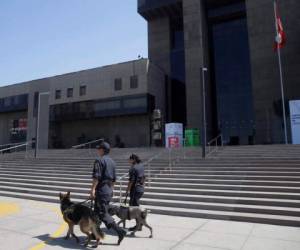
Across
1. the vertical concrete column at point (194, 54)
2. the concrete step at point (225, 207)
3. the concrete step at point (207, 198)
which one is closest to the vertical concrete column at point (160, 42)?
the vertical concrete column at point (194, 54)

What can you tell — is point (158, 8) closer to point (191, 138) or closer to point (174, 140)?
point (191, 138)

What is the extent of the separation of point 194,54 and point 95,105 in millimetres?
12779

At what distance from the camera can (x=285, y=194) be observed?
8898 millimetres

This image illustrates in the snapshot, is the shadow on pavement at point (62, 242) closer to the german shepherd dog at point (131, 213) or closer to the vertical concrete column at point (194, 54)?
the german shepherd dog at point (131, 213)

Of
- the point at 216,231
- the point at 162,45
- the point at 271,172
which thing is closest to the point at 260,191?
the point at 271,172

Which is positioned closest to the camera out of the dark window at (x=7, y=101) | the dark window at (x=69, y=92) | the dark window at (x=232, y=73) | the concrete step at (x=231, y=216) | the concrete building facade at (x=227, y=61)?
the concrete step at (x=231, y=216)

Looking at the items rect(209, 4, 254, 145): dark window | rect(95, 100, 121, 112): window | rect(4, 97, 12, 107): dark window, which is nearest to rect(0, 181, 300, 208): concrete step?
rect(95, 100, 121, 112): window

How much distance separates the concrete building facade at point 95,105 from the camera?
31625 millimetres

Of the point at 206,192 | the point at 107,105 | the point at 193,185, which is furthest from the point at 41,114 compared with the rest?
the point at 206,192

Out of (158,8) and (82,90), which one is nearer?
(82,90)

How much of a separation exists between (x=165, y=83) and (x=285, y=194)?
2781 cm

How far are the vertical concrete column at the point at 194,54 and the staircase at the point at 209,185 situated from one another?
609 inches

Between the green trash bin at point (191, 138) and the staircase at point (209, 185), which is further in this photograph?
the green trash bin at point (191, 138)

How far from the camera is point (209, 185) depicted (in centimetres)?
1054
